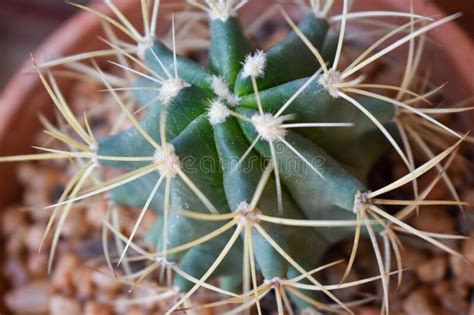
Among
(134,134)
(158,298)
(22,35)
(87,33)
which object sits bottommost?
(158,298)

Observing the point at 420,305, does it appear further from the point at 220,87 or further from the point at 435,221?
the point at 220,87

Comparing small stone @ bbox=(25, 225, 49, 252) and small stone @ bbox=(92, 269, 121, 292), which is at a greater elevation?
small stone @ bbox=(25, 225, 49, 252)

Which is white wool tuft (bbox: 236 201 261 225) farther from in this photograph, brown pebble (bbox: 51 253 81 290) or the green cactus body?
brown pebble (bbox: 51 253 81 290)

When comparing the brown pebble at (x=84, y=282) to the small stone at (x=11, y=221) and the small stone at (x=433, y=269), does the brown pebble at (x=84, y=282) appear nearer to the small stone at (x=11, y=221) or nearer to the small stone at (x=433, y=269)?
the small stone at (x=11, y=221)

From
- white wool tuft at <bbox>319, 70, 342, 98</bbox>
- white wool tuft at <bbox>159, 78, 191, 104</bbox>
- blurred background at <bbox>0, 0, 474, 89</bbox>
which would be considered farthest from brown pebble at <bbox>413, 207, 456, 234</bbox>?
blurred background at <bbox>0, 0, 474, 89</bbox>

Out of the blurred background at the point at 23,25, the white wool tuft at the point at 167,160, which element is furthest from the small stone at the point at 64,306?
the blurred background at the point at 23,25

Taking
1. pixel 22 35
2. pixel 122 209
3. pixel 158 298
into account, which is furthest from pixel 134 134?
pixel 22 35

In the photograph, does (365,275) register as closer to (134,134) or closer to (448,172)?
(448,172)
